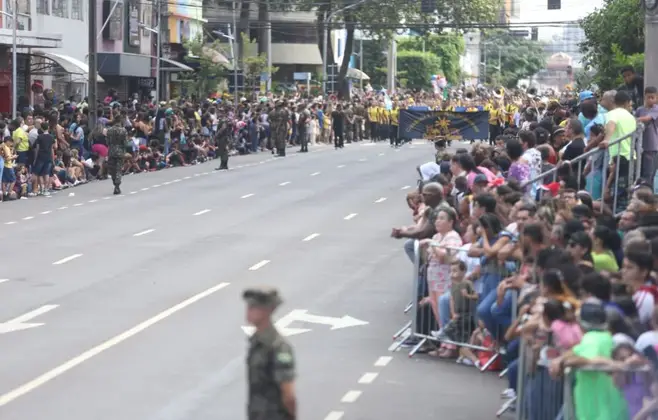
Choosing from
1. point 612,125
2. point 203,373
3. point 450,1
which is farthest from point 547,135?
point 450,1

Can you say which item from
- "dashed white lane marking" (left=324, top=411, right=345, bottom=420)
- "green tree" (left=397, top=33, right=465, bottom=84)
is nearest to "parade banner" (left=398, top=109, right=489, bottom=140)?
"dashed white lane marking" (left=324, top=411, right=345, bottom=420)

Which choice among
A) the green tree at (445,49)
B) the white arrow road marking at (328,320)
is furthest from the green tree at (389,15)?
the white arrow road marking at (328,320)

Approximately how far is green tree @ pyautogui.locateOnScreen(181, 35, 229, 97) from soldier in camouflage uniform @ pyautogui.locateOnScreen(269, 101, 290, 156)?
1276 cm

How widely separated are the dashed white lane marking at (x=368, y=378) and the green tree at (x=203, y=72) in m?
49.8

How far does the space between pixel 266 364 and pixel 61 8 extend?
44626 mm

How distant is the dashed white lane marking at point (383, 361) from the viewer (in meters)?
15.5

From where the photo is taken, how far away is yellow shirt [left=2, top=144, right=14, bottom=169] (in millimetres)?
31969

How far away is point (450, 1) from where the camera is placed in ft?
292

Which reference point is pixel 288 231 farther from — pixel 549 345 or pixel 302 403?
pixel 549 345

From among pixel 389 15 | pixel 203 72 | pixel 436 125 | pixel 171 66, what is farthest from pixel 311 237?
pixel 389 15

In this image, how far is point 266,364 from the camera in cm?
909

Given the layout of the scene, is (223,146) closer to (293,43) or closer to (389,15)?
(389,15)

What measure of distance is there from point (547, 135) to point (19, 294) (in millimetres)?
8055

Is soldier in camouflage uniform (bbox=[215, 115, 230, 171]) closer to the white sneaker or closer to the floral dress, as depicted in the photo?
the floral dress
